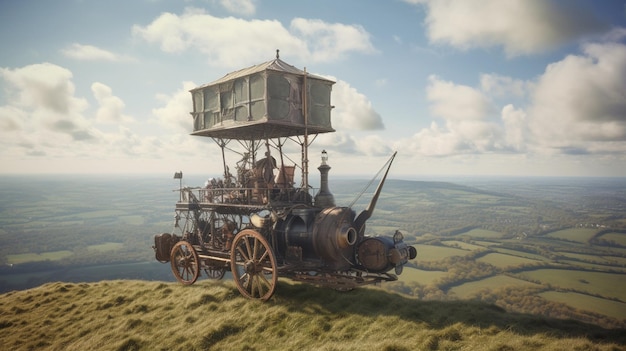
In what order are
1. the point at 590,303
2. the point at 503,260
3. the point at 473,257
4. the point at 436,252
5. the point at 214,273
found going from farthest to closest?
the point at 436,252, the point at 473,257, the point at 503,260, the point at 590,303, the point at 214,273

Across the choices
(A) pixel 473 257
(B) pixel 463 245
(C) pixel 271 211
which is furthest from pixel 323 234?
(B) pixel 463 245

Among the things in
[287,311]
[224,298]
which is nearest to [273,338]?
[287,311]

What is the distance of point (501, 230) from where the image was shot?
15250cm

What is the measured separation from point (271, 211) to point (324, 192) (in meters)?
2.55

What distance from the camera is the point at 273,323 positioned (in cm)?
1177

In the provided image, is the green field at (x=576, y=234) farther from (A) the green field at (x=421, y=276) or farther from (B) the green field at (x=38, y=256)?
(B) the green field at (x=38, y=256)

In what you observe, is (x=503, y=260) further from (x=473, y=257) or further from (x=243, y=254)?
(x=243, y=254)

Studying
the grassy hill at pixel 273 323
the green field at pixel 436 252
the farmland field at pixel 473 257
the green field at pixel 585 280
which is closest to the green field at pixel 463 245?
the farmland field at pixel 473 257

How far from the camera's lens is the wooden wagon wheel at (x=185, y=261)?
16906mm

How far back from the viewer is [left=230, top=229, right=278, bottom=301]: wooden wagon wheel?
43.0ft

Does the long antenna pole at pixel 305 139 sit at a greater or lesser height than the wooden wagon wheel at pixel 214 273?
greater

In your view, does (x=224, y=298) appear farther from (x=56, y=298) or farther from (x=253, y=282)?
(x=56, y=298)

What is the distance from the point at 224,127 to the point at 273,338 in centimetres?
931

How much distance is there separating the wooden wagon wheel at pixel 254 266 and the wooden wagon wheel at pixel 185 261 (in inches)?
141
